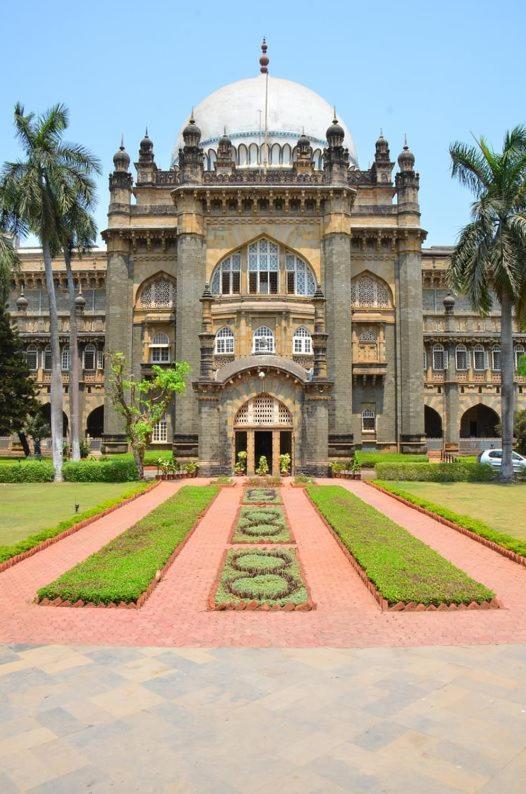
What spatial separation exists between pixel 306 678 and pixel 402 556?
239 inches

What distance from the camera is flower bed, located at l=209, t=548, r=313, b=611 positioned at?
33.2 ft

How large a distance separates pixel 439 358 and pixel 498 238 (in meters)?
21.2

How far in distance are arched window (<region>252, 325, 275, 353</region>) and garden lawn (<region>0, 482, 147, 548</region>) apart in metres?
13.8

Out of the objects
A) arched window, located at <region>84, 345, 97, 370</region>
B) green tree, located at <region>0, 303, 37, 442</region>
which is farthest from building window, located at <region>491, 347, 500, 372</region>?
green tree, located at <region>0, 303, 37, 442</region>

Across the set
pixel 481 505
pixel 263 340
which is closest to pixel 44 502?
pixel 481 505

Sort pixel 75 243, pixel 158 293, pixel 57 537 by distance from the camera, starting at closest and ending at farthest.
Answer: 1. pixel 57 537
2. pixel 75 243
3. pixel 158 293

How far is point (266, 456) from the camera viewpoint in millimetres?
33219

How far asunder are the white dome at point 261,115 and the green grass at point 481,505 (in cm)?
3588

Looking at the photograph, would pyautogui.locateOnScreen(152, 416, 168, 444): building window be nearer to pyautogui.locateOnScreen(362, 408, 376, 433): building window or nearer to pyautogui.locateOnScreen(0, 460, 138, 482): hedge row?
pyautogui.locateOnScreen(0, 460, 138, 482): hedge row

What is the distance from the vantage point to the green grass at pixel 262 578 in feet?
34.4

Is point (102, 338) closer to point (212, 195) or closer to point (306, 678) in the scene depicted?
point (212, 195)

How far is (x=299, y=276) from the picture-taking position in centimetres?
4169

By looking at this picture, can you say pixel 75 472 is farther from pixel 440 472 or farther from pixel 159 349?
pixel 440 472

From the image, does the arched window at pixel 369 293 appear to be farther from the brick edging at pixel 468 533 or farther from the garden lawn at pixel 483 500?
the brick edging at pixel 468 533
